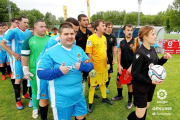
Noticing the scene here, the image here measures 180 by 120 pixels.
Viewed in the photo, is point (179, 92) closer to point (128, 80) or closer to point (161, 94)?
point (161, 94)

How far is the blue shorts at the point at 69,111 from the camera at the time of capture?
1.97 meters

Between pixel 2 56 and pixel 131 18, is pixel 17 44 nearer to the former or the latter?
pixel 2 56

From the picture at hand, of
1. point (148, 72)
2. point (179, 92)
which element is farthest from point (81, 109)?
point (179, 92)

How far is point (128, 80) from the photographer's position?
3.42 metres

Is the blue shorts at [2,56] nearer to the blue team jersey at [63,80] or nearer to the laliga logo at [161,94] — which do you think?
the blue team jersey at [63,80]

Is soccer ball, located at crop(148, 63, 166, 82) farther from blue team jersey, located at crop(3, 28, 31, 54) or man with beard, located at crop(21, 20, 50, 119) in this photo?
blue team jersey, located at crop(3, 28, 31, 54)

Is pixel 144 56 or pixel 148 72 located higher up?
pixel 144 56

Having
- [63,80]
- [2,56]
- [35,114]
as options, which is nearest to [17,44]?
[35,114]

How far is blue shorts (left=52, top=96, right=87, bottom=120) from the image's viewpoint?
1.97 meters

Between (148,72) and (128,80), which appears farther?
(128,80)

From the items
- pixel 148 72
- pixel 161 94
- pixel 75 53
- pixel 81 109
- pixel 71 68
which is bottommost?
pixel 161 94

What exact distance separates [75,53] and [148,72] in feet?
4.17

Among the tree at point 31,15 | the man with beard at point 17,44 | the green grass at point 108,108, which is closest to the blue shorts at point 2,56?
the green grass at point 108,108

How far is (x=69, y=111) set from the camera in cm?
202
